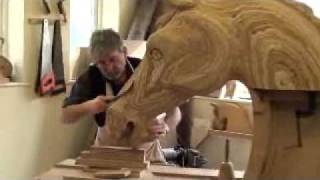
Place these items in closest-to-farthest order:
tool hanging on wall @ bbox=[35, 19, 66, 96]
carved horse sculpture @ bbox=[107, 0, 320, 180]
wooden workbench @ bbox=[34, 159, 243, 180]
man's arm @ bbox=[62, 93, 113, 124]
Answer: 1. carved horse sculpture @ bbox=[107, 0, 320, 180]
2. wooden workbench @ bbox=[34, 159, 243, 180]
3. man's arm @ bbox=[62, 93, 113, 124]
4. tool hanging on wall @ bbox=[35, 19, 66, 96]

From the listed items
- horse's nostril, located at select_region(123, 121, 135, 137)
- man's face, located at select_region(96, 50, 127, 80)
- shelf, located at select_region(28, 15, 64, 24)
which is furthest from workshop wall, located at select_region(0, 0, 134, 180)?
horse's nostril, located at select_region(123, 121, 135, 137)

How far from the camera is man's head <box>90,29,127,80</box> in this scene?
2230mm

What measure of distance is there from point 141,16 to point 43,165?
65.5 inches

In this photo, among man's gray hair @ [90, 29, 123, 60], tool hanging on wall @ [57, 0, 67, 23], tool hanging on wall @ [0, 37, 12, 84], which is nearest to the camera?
man's gray hair @ [90, 29, 123, 60]

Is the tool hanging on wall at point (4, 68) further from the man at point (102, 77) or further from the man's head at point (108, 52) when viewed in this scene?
the man's head at point (108, 52)

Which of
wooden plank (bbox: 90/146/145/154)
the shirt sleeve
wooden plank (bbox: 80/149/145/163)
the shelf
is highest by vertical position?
the shelf

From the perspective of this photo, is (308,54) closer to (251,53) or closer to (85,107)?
(251,53)

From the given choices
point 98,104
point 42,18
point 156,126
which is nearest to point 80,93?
point 98,104

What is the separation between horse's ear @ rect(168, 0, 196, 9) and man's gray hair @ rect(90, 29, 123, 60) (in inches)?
49.0

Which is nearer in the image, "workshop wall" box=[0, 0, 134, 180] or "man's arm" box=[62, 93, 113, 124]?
"man's arm" box=[62, 93, 113, 124]

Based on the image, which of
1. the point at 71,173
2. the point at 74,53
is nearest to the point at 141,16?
the point at 74,53

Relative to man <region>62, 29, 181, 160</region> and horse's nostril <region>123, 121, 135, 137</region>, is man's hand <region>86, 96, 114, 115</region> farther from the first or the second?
horse's nostril <region>123, 121, 135, 137</region>

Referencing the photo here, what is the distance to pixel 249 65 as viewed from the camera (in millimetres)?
913

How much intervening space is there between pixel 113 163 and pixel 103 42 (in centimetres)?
78
